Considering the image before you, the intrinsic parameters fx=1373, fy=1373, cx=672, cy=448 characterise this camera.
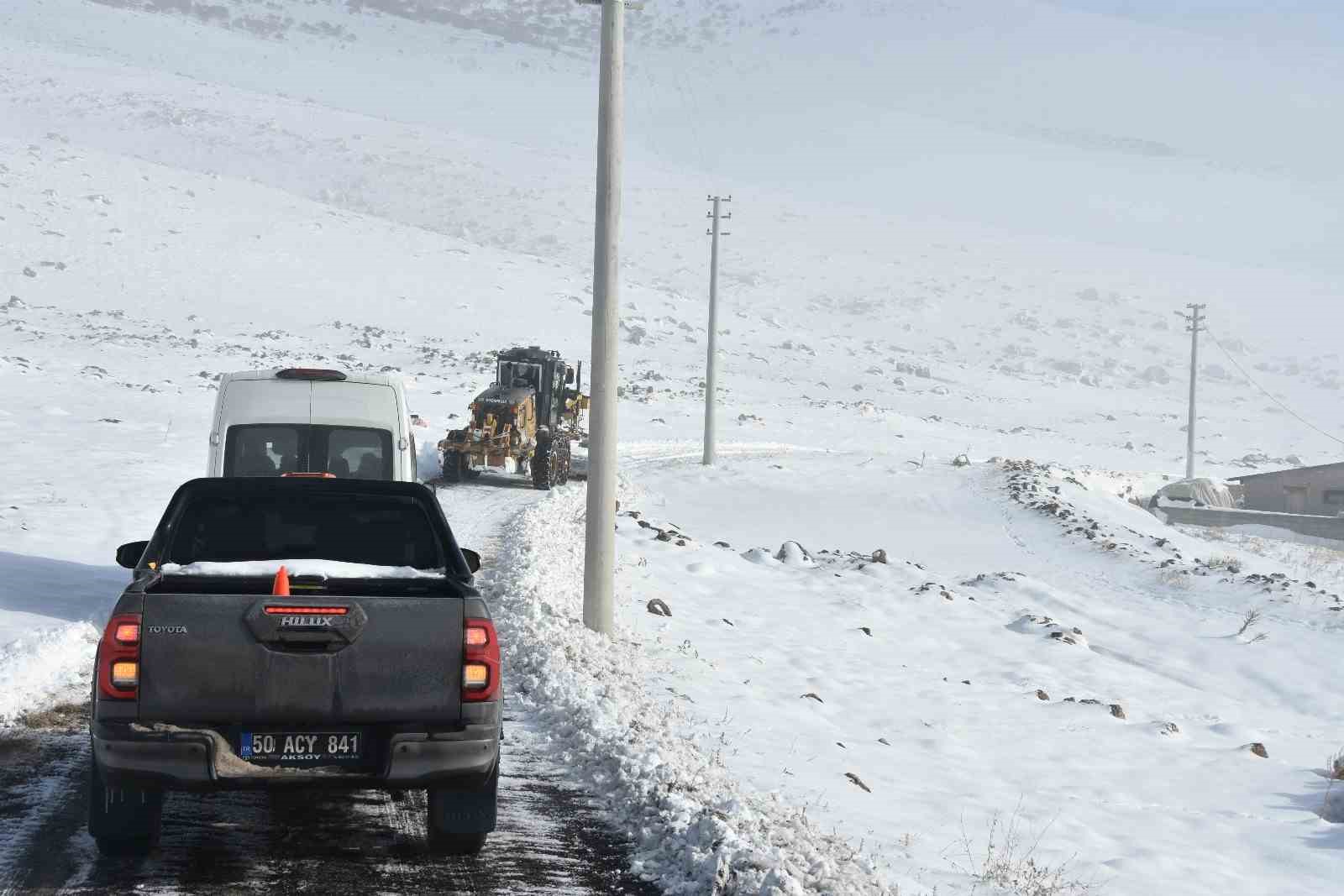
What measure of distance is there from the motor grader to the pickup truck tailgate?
2345cm

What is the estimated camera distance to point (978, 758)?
11906mm

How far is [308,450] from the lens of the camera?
1356 centimetres

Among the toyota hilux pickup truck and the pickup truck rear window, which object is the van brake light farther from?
the toyota hilux pickup truck

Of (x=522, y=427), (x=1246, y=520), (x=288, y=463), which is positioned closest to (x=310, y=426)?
(x=288, y=463)

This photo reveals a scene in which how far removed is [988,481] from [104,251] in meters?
59.2

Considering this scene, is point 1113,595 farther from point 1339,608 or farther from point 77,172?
point 77,172

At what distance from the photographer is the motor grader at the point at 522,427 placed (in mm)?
29734

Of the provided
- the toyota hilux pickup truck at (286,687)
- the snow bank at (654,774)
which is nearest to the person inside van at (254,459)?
the snow bank at (654,774)

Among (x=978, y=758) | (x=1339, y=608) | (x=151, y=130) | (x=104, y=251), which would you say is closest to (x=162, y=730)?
(x=978, y=758)

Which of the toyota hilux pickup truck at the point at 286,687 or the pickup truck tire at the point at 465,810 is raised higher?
the toyota hilux pickup truck at the point at 286,687

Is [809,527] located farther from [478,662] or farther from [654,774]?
[478,662]

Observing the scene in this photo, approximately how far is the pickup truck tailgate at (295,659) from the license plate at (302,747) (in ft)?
0.25

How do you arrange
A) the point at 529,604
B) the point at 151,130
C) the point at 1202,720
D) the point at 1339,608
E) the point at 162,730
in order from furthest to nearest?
the point at 151,130, the point at 1339,608, the point at 1202,720, the point at 529,604, the point at 162,730

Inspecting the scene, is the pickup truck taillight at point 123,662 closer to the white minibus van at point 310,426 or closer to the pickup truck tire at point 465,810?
the pickup truck tire at point 465,810
